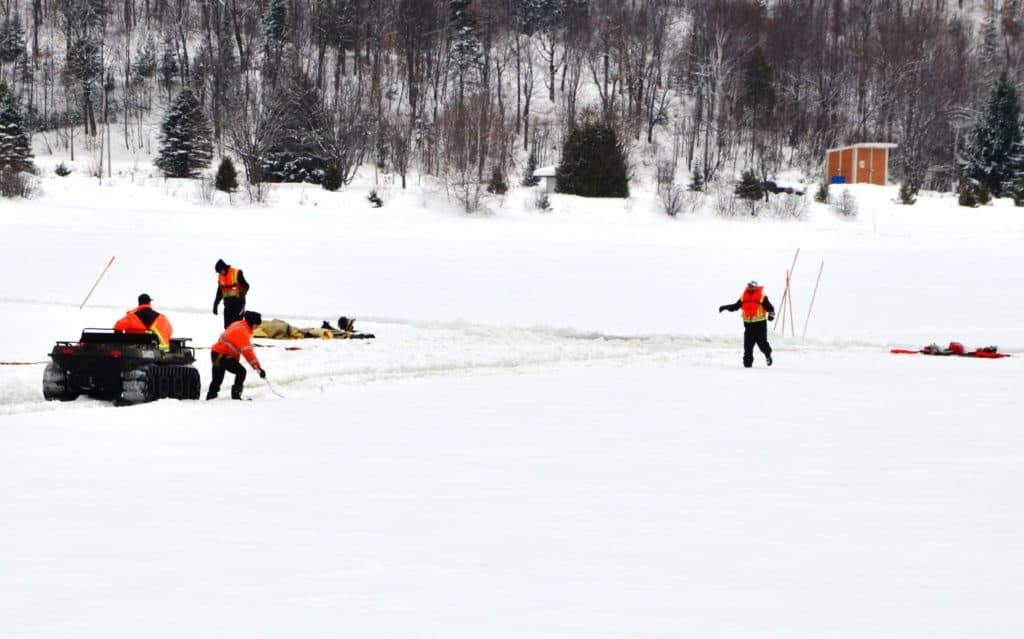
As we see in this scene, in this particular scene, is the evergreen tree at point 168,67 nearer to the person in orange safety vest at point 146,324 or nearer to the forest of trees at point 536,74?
the forest of trees at point 536,74

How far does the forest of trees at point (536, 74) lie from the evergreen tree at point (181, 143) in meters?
4.33

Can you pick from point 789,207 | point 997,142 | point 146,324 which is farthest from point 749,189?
point 146,324

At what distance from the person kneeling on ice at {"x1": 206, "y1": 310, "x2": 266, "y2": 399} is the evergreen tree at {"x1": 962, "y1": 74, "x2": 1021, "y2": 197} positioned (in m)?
53.7

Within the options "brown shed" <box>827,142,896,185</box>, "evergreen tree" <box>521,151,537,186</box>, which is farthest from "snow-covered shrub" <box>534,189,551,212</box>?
"brown shed" <box>827,142,896,185</box>

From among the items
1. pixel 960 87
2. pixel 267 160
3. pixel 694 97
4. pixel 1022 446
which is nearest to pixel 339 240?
pixel 267 160

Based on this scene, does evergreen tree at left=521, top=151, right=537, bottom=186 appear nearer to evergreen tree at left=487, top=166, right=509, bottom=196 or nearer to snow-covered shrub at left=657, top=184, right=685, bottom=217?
evergreen tree at left=487, top=166, right=509, bottom=196

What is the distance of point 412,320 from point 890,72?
179 feet

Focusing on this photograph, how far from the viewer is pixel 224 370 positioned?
12.0 m

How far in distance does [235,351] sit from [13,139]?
42695 mm

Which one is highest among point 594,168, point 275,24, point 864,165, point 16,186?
point 275,24

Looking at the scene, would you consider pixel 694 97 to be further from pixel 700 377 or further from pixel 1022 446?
pixel 1022 446

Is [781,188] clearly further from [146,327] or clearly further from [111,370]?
[111,370]

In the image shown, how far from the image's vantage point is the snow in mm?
4863

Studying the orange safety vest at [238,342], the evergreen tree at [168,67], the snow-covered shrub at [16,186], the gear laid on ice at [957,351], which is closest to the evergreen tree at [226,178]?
the snow-covered shrub at [16,186]
